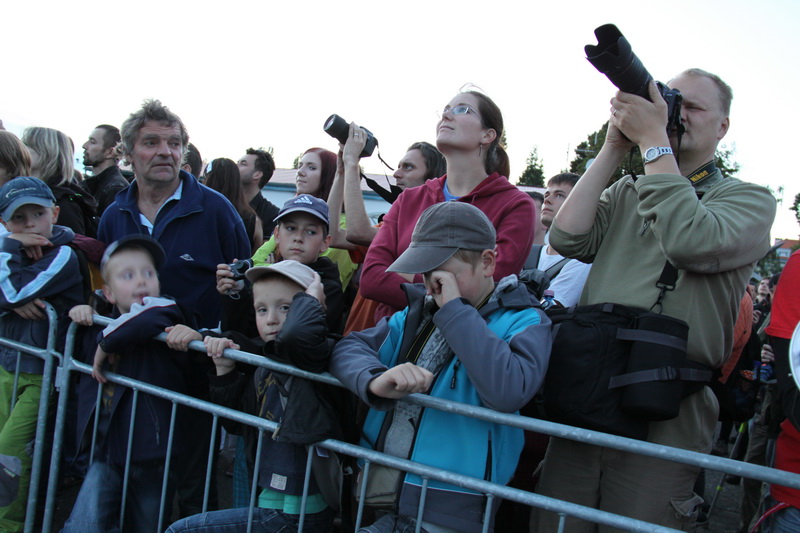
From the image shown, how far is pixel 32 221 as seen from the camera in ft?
10.6

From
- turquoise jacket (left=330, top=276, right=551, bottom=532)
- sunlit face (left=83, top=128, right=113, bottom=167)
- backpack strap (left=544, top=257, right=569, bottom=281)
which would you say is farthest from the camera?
sunlit face (left=83, top=128, right=113, bottom=167)

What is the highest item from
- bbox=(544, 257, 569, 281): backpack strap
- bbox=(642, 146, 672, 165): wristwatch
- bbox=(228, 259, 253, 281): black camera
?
bbox=(642, 146, 672, 165): wristwatch

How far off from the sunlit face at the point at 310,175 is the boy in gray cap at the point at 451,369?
7.89 ft

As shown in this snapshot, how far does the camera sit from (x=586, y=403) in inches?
74.0

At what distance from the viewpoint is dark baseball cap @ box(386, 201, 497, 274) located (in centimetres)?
200

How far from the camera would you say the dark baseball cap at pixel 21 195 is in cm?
317

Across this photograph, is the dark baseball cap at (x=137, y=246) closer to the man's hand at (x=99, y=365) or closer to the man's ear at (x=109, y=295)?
the man's ear at (x=109, y=295)

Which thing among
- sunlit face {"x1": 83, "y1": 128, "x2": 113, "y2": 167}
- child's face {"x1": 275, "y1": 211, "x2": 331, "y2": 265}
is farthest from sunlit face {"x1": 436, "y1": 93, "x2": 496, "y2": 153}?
sunlit face {"x1": 83, "y1": 128, "x2": 113, "y2": 167}

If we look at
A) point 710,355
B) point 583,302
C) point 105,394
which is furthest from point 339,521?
point 710,355

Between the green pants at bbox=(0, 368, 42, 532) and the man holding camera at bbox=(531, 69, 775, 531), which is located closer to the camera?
the man holding camera at bbox=(531, 69, 775, 531)

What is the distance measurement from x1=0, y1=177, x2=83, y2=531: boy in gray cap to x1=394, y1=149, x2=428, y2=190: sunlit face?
84.3 inches

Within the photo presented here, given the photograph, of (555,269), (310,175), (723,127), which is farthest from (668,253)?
(310,175)

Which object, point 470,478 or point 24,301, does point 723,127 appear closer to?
point 470,478

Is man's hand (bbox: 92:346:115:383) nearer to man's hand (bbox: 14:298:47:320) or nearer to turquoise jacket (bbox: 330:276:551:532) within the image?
man's hand (bbox: 14:298:47:320)
